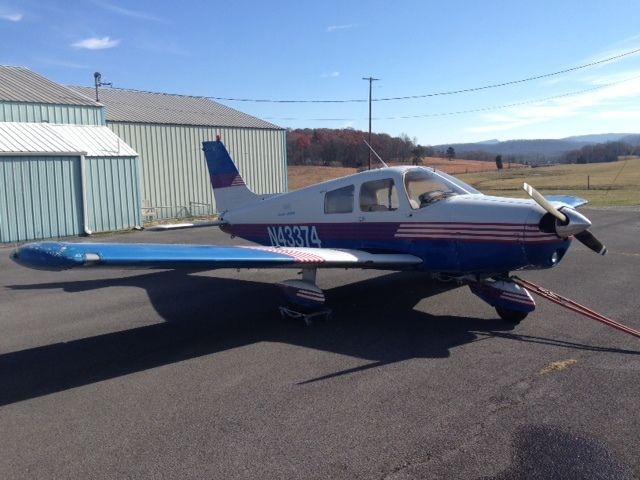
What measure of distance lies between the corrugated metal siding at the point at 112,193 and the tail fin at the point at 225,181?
9.03 m

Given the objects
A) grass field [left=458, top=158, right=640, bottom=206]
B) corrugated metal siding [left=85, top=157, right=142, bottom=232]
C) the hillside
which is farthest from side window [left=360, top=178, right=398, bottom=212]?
the hillside

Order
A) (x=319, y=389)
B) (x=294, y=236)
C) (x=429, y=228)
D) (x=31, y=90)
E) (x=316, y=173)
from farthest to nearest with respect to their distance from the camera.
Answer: (x=316, y=173) → (x=31, y=90) → (x=294, y=236) → (x=429, y=228) → (x=319, y=389)

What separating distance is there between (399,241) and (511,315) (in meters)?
1.81

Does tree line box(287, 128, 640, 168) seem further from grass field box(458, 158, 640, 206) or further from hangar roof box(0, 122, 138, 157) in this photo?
hangar roof box(0, 122, 138, 157)

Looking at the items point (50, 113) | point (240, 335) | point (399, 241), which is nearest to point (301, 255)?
point (240, 335)

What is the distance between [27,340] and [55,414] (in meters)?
2.64

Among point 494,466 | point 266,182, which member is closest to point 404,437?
point 494,466

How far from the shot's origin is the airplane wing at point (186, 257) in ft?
17.5

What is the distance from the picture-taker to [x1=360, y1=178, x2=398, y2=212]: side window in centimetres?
815

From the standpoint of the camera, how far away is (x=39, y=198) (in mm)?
18047

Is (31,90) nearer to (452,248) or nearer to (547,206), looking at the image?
(452,248)

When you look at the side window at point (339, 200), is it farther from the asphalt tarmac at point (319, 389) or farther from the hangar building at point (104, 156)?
the hangar building at point (104, 156)

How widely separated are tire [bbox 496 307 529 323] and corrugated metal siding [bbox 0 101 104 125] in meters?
18.9

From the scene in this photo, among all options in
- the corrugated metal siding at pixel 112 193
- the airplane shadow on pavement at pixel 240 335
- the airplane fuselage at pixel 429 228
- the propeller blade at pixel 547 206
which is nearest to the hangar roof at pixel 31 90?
the corrugated metal siding at pixel 112 193
